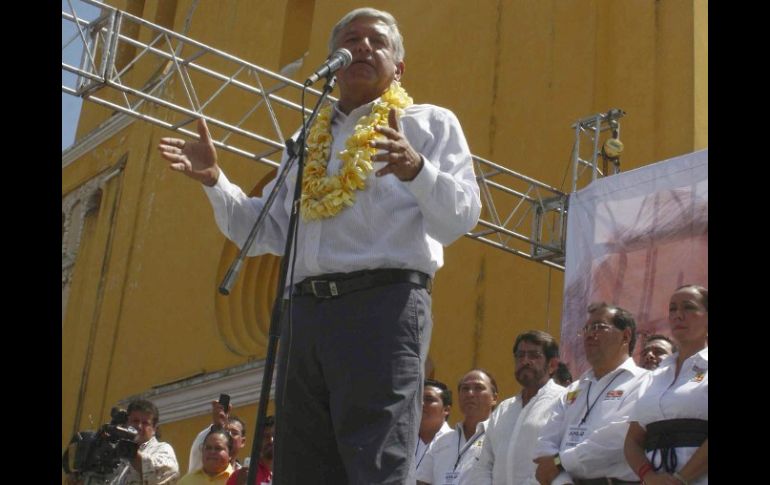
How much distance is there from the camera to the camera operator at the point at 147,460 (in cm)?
645

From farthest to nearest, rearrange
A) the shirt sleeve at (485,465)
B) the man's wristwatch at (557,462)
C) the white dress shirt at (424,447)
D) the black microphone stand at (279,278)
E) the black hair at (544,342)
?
the white dress shirt at (424,447), the black hair at (544,342), the shirt sleeve at (485,465), the man's wristwatch at (557,462), the black microphone stand at (279,278)

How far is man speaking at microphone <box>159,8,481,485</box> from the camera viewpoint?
3.32 meters

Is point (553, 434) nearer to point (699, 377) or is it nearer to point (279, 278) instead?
point (699, 377)

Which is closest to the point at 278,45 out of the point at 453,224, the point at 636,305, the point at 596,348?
the point at 636,305

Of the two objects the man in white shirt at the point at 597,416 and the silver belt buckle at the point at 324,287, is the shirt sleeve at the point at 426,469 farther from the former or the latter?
the silver belt buckle at the point at 324,287

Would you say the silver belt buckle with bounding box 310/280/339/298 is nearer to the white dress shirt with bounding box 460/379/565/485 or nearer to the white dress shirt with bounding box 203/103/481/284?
the white dress shirt with bounding box 203/103/481/284

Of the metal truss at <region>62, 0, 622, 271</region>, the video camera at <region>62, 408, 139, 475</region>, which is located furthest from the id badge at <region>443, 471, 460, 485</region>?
the metal truss at <region>62, 0, 622, 271</region>

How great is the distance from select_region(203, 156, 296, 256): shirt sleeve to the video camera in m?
1.75

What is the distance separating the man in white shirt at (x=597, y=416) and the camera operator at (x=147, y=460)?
6.73 feet

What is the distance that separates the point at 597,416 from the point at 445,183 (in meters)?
2.31

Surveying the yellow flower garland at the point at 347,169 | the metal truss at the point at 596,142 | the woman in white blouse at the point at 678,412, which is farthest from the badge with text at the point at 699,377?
the metal truss at the point at 596,142

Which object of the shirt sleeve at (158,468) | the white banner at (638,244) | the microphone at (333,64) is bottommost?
the shirt sleeve at (158,468)
